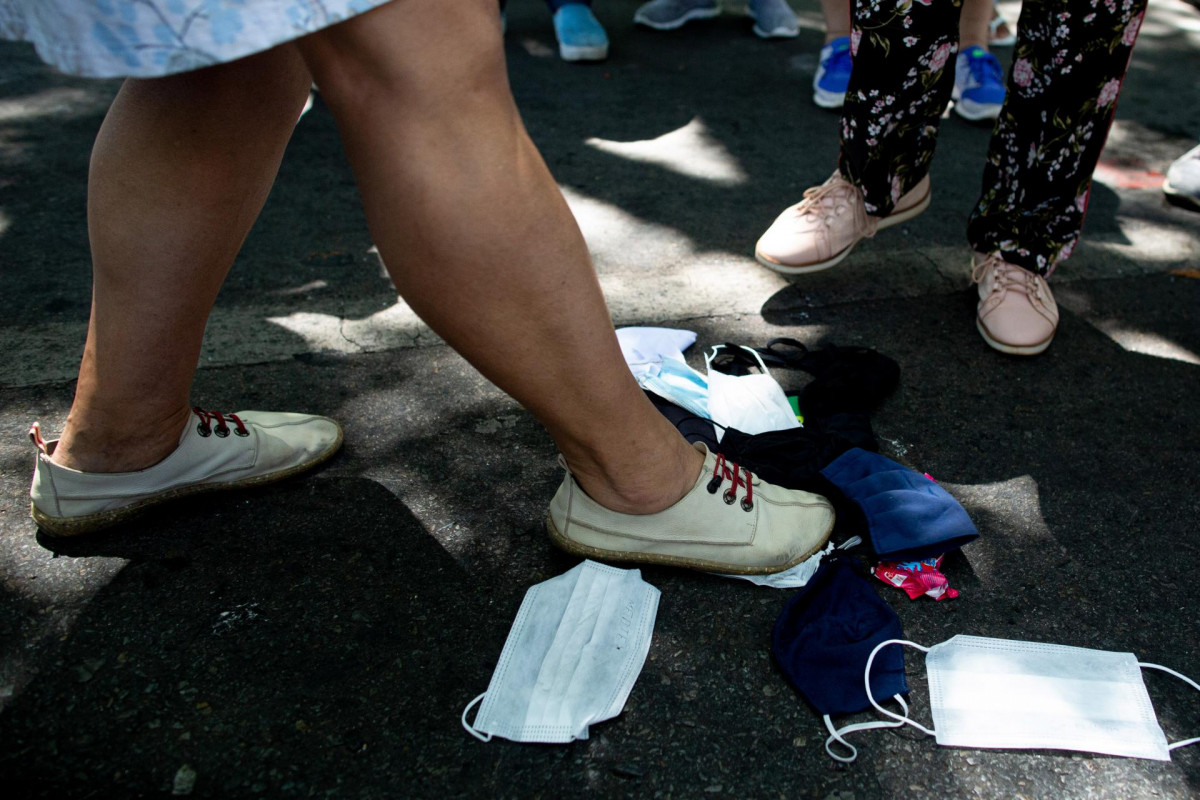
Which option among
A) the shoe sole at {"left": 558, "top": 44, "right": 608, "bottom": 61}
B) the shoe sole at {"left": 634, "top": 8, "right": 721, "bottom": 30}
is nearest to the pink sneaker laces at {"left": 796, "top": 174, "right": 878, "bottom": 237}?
the shoe sole at {"left": 558, "top": 44, "right": 608, "bottom": 61}

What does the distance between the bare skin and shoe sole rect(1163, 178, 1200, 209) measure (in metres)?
2.52

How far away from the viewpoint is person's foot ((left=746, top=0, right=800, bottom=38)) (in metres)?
4.74

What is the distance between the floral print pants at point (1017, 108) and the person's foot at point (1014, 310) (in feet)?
0.15

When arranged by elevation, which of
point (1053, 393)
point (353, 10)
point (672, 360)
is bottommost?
point (1053, 393)

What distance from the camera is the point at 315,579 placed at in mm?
1550

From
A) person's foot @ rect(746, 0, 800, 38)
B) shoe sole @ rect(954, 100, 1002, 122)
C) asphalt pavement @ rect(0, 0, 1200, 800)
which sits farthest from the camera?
person's foot @ rect(746, 0, 800, 38)

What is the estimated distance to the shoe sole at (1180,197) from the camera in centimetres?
306

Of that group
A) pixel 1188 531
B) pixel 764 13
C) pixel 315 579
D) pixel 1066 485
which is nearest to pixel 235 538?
pixel 315 579

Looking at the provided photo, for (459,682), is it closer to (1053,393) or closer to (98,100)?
(1053,393)

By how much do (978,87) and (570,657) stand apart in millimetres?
3285

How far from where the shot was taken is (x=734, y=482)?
1575 millimetres

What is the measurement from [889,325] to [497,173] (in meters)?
1.59

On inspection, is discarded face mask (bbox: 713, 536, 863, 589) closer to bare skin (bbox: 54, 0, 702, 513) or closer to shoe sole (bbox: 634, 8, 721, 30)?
bare skin (bbox: 54, 0, 702, 513)

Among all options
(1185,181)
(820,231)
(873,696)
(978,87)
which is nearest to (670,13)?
(978,87)
